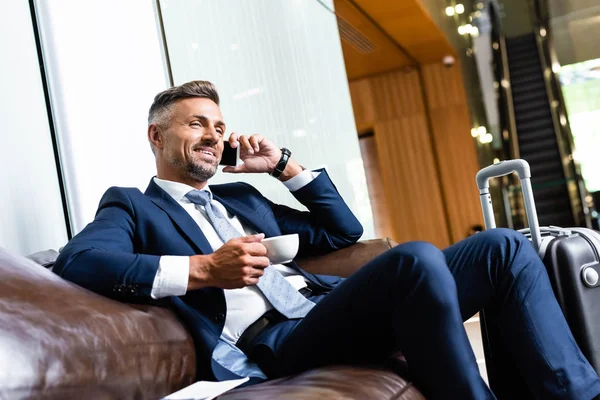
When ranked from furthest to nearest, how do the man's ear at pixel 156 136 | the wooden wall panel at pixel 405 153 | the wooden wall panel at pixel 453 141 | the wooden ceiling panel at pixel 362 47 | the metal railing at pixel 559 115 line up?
1. the wooden wall panel at pixel 405 153
2. the wooden wall panel at pixel 453 141
3. the metal railing at pixel 559 115
4. the wooden ceiling panel at pixel 362 47
5. the man's ear at pixel 156 136

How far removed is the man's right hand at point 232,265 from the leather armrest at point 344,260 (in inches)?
29.7

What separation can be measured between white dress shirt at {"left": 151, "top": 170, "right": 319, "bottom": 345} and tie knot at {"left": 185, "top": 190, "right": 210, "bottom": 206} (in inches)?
0.7

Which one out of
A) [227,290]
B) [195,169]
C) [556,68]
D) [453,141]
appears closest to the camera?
[227,290]

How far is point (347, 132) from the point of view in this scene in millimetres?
5906

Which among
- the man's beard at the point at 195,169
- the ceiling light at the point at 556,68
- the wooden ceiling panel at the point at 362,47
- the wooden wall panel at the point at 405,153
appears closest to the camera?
the man's beard at the point at 195,169

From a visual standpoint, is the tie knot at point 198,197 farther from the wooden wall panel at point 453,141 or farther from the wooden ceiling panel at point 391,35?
the wooden wall panel at point 453,141

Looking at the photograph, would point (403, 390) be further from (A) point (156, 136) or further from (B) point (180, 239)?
(A) point (156, 136)

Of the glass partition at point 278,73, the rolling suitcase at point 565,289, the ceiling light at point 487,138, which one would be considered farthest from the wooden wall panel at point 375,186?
the rolling suitcase at point 565,289

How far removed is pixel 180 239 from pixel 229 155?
61 centimetres

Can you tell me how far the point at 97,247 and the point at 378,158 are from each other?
991cm

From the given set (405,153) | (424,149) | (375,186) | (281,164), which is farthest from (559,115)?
Answer: (281,164)

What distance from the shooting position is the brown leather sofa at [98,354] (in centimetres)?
139

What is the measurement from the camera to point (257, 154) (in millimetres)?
2848

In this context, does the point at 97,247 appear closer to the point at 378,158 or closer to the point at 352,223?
the point at 352,223
